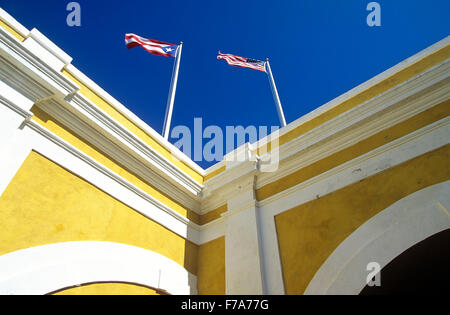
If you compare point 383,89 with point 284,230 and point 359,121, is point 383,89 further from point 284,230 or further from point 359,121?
point 284,230

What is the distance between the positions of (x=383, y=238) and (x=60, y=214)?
351 cm

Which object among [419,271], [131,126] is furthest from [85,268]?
[419,271]

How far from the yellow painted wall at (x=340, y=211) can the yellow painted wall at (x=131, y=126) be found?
2.18m

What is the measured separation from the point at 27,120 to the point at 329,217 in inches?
144

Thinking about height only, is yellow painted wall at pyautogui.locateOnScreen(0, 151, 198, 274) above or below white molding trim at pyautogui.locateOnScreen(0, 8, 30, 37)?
below

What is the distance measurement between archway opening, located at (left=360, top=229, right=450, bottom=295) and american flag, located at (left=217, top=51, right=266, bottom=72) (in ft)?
19.5

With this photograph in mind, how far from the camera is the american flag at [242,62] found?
327 inches

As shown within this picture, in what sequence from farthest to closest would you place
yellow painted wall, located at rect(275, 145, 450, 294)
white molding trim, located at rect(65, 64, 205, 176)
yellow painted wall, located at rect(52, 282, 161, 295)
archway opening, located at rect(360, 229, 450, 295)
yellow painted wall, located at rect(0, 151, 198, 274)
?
white molding trim, located at rect(65, 64, 205, 176), archway opening, located at rect(360, 229, 450, 295), yellow painted wall, located at rect(275, 145, 450, 294), yellow painted wall, located at rect(52, 282, 161, 295), yellow painted wall, located at rect(0, 151, 198, 274)

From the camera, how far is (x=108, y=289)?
368cm

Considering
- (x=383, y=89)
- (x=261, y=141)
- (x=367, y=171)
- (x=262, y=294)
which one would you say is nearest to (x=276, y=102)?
(x=261, y=141)

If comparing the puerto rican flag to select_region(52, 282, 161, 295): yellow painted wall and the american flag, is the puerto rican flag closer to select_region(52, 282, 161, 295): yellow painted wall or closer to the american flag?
the american flag

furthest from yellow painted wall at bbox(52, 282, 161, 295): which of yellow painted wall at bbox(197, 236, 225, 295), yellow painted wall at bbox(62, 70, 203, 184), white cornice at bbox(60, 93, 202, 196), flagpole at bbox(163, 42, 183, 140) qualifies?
flagpole at bbox(163, 42, 183, 140)

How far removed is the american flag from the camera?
8305mm

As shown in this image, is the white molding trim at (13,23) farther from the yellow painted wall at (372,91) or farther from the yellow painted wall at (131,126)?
the yellow painted wall at (372,91)
